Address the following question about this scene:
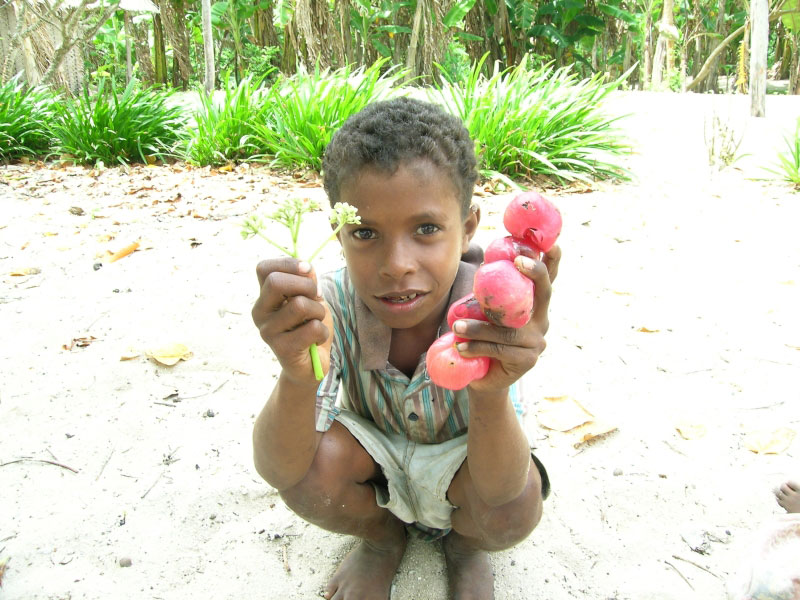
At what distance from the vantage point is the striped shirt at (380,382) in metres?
1.66

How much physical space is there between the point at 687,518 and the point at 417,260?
1.21 metres

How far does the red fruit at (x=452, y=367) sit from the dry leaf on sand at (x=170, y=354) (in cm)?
187

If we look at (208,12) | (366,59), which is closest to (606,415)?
(208,12)

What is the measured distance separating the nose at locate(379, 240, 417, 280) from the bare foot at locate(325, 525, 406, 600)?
0.84m

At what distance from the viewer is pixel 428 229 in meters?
1.53

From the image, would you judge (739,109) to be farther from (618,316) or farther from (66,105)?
(66,105)

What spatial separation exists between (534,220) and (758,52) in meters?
6.94

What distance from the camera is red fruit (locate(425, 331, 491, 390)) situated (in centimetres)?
114

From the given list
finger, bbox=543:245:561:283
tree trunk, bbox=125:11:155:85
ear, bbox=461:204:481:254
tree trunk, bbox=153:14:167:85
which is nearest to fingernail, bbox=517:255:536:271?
finger, bbox=543:245:561:283

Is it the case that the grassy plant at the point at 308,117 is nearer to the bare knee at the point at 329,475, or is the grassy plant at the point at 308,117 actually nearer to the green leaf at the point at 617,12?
the bare knee at the point at 329,475

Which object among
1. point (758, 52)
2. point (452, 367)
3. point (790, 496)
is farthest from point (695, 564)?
point (758, 52)

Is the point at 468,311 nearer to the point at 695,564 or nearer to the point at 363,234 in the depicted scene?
the point at 363,234

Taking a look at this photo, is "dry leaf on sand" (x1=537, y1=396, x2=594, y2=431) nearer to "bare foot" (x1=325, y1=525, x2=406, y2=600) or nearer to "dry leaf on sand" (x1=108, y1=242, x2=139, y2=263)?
"bare foot" (x1=325, y1=525, x2=406, y2=600)

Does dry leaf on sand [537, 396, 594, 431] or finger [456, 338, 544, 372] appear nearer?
finger [456, 338, 544, 372]
